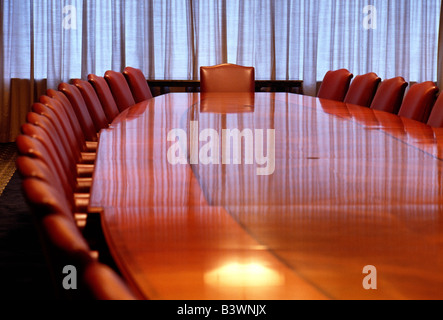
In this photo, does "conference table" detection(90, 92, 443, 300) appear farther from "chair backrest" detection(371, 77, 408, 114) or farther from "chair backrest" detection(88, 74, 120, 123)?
"chair backrest" detection(88, 74, 120, 123)

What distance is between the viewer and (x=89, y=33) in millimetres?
6844

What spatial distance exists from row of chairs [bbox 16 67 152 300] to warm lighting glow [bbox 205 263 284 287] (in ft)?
0.46

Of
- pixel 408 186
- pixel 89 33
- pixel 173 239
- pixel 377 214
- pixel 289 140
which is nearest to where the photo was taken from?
pixel 173 239

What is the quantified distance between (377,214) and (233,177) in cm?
48

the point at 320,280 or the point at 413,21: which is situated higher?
the point at 413,21

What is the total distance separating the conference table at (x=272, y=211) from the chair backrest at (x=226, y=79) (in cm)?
298

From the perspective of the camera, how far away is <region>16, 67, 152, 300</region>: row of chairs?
0.80m

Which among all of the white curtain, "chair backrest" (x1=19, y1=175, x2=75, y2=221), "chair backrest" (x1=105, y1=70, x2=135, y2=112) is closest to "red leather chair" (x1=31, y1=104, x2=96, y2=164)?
"chair backrest" (x1=19, y1=175, x2=75, y2=221)

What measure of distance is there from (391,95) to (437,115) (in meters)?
0.73

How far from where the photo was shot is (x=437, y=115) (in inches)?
129

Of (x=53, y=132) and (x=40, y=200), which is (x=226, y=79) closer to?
(x=53, y=132)
